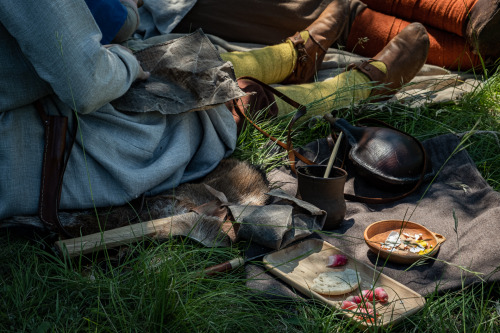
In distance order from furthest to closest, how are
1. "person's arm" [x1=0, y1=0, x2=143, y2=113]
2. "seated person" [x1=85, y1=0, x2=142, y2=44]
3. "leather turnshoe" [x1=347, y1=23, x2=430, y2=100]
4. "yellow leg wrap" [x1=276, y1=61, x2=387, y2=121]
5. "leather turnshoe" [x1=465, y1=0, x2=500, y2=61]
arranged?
1. "leather turnshoe" [x1=465, y1=0, x2=500, y2=61]
2. "leather turnshoe" [x1=347, y1=23, x2=430, y2=100]
3. "yellow leg wrap" [x1=276, y1=61, x2=387, y2=121]
4. "seated person" [x1=85, y1=0, x2=142, y2=44]
5. "person's arm" [x1=0, y1=0, x2=143, y2=113]

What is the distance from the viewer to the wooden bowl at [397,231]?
199 centimetres

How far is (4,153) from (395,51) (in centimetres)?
269

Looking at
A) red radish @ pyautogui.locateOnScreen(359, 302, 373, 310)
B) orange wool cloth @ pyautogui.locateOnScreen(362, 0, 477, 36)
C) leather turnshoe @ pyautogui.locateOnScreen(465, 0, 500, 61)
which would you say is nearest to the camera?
red radish @ pyautogui.locateOnScreen(359, 302, 373, 310)

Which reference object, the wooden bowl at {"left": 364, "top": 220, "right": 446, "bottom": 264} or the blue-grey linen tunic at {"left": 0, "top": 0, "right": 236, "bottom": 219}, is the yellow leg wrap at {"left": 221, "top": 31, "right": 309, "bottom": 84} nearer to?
the blue-grey linen tunic at {"left": 0, "top": 0, "right": 236, "bottom": 219}

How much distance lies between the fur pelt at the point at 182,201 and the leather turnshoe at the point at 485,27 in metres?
2.16

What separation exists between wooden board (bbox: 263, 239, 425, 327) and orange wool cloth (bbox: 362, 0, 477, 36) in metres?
2.62

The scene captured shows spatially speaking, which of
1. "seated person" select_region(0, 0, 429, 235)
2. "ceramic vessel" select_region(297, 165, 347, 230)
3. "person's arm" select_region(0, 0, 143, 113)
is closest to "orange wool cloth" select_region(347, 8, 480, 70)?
"seated person" select_region(0, 0, 429, 235)

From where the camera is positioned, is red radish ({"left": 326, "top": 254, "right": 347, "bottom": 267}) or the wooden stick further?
red radish ({"left": 326, "top": 254, "right": 347, "bottom": 267})

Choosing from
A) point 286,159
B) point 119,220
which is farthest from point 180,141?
point 286,159

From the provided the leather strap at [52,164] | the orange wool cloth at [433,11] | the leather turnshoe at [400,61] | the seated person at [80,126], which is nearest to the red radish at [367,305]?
the seated person at [80,126]

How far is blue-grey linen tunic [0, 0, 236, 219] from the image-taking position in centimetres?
184

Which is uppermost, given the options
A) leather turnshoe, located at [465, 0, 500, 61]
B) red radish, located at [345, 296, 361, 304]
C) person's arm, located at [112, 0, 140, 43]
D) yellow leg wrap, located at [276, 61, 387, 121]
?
person's arm, located at [112, 0, 140, 43]

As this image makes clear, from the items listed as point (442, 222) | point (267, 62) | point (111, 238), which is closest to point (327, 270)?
point (442, 222)

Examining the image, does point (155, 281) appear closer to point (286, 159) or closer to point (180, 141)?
point (180, 141)
